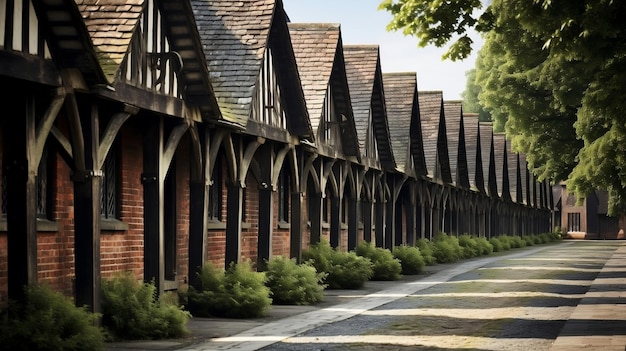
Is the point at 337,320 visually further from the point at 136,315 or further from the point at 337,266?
the point at 337,266

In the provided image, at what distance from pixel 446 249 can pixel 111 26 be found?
94.0ft

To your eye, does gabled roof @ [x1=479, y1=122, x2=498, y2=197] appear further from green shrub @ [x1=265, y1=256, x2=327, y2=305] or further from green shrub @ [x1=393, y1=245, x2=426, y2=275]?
green shrub @ [x1=265, y1=256, x2=327, y2=305]

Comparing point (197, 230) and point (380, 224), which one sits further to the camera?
point (380, 224)

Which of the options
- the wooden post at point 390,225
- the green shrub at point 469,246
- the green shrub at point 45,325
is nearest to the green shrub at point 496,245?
the green shrub at point 469,246

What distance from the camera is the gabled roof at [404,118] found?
1550 inches

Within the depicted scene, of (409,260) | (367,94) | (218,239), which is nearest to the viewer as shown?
(218,239)

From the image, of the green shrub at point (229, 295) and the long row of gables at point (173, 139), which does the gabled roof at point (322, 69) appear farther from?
the green shrub at point (229, 295)

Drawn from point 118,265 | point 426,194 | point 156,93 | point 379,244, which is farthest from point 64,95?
point 426,194

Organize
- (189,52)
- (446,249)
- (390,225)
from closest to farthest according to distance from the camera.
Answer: (189,52) < (390,225) < (446,249)

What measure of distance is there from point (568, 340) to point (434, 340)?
1.79m

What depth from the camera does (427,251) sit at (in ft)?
129

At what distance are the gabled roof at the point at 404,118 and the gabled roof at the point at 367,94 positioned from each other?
364 centimetres

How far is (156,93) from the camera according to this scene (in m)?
16.6

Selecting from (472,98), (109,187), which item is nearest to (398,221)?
(109,187)
